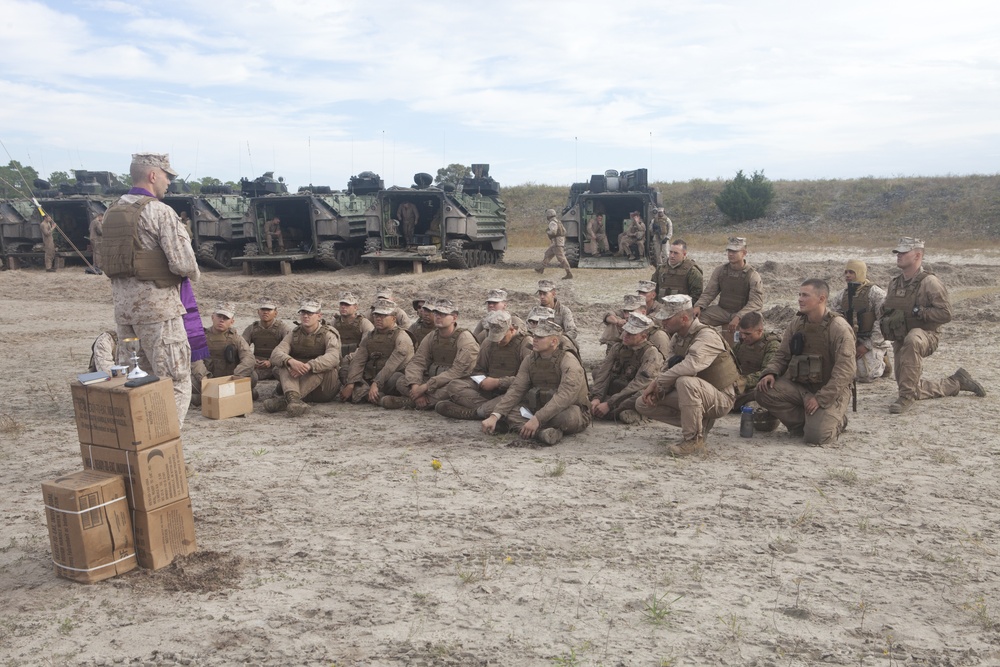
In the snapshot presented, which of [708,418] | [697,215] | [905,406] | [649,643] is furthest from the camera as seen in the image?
[697,215]

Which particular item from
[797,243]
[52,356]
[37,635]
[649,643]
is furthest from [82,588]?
[797,243]

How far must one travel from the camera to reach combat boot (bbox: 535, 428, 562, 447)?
721 centimetres

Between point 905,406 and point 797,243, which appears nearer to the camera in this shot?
point 905,406

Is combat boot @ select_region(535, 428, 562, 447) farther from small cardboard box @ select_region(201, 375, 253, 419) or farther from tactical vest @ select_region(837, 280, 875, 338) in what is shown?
tactical vest @ select_region(837, 280, 875, 338)

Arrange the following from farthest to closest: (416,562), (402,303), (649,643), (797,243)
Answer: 1. (797,243)
2. (402,303)
3. (416,562)
4. (649,643)

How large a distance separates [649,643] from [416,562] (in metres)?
1.49

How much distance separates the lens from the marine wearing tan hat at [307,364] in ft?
28.3

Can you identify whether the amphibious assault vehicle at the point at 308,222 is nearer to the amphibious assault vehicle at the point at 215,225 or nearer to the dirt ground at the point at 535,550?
the amphibious assault vehicle at the point at 215,225

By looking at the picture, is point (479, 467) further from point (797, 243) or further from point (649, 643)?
point (797, 243)

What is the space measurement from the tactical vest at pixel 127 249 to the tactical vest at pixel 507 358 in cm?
340

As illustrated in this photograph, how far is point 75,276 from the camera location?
72.6 feet

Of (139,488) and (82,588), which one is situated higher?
(139,488)

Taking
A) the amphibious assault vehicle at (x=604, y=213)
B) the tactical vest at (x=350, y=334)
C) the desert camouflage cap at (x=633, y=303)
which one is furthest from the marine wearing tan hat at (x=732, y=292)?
the amphibious assault vehicle at (x=604, y=213)

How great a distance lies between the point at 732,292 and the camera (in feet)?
32.6
